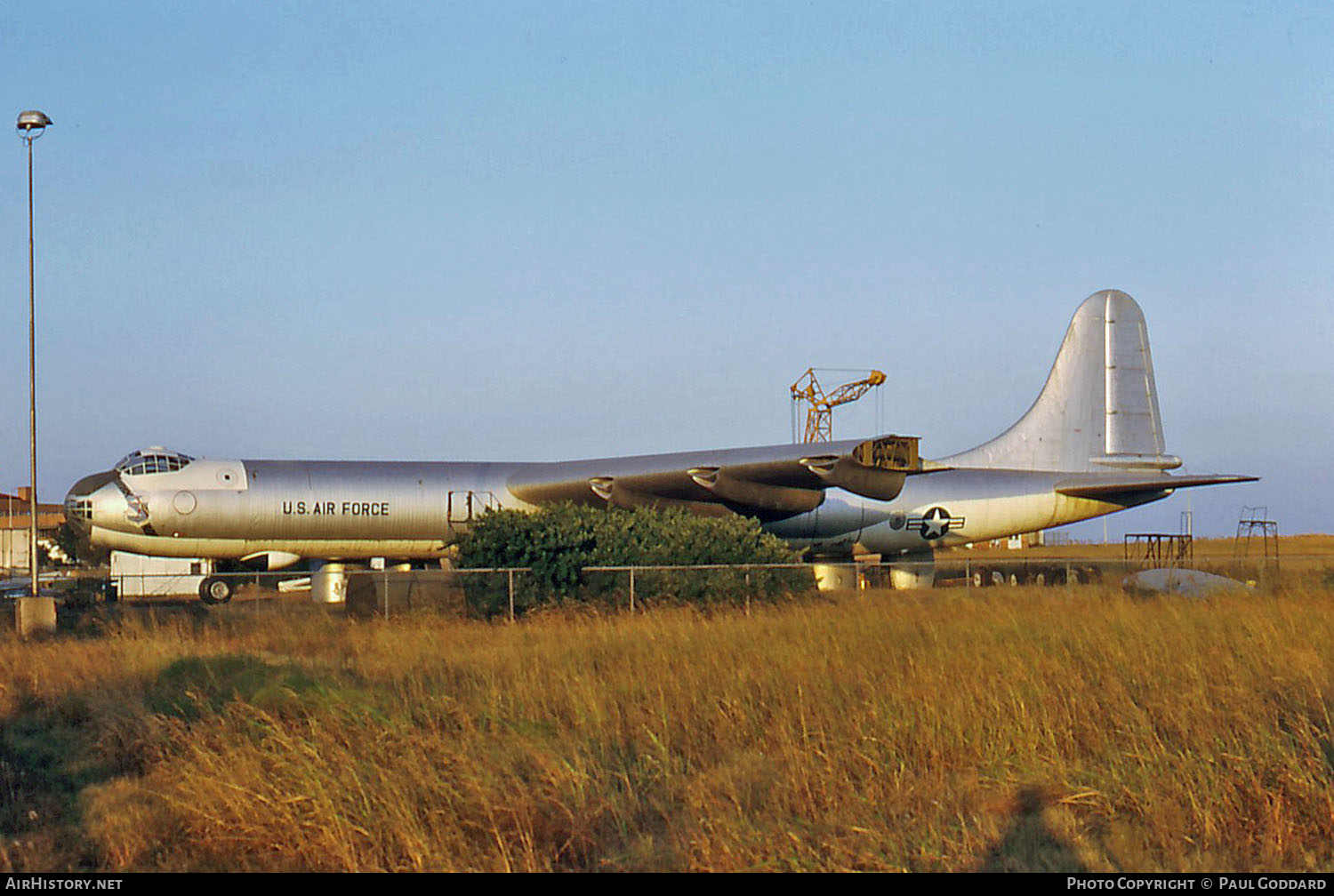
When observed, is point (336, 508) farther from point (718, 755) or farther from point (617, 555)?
point (718, 755)

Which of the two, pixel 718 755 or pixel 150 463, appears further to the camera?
pixel 150 463

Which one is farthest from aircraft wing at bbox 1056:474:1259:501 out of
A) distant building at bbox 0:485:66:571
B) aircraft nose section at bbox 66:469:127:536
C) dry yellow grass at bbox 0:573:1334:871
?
distant building at bbox 0:485:66:571

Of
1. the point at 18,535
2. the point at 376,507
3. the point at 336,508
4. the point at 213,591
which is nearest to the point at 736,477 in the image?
the point at 376,507

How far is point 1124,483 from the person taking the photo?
3228 cm

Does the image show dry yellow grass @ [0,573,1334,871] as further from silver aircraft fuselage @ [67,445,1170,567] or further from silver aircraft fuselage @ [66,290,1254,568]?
silver aircraft fuselage @ [67,445,1170,567]

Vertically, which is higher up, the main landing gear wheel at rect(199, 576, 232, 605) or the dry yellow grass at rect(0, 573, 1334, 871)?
the dry yellow grass at rect(0, 573, 1334, 871)

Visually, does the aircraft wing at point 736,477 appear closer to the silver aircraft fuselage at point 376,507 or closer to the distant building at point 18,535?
the silver aircraft fuselage at point 376,507

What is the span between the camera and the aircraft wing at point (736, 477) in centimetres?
2698

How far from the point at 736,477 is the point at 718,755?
2040cm

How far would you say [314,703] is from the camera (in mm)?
10039

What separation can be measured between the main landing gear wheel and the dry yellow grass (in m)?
14.7

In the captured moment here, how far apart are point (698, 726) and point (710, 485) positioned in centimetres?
1965

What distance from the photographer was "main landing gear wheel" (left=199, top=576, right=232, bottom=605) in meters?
28.4
